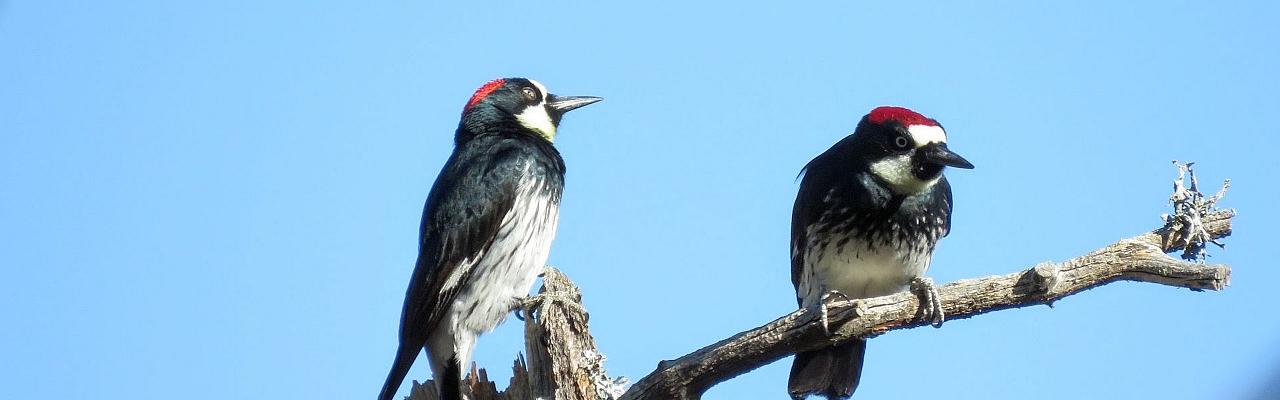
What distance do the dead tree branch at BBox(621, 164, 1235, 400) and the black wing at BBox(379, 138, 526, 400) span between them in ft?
4.60

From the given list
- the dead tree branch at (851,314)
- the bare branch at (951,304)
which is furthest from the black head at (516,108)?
the bare branch at (951,304)

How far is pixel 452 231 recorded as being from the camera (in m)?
6.35

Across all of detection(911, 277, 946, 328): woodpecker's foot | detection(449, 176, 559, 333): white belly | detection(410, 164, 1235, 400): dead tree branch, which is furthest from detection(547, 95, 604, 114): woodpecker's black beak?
detection(911, 277, 946, 328): woodpecker's foot

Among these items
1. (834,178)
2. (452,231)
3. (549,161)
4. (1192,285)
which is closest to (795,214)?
(834,178)

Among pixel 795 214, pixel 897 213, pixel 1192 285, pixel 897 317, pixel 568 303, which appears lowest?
pixel 1192 285

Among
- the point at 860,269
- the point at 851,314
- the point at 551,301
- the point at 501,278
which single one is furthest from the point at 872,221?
the point at 501,278

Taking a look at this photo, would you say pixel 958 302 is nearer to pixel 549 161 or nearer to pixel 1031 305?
pixel 1031 305

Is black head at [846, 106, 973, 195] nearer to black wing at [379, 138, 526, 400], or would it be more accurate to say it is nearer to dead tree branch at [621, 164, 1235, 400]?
dead tree branch at [621, 164, 1235, 400]

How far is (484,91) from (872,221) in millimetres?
2564

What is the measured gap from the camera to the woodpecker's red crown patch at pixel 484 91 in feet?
23.9

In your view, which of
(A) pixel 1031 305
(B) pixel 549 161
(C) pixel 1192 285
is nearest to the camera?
(C) pixel 1192 285

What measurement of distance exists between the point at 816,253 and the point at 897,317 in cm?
115

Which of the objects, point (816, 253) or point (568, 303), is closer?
point (568, 303)

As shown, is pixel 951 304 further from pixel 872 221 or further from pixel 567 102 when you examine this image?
pixel 567 102
